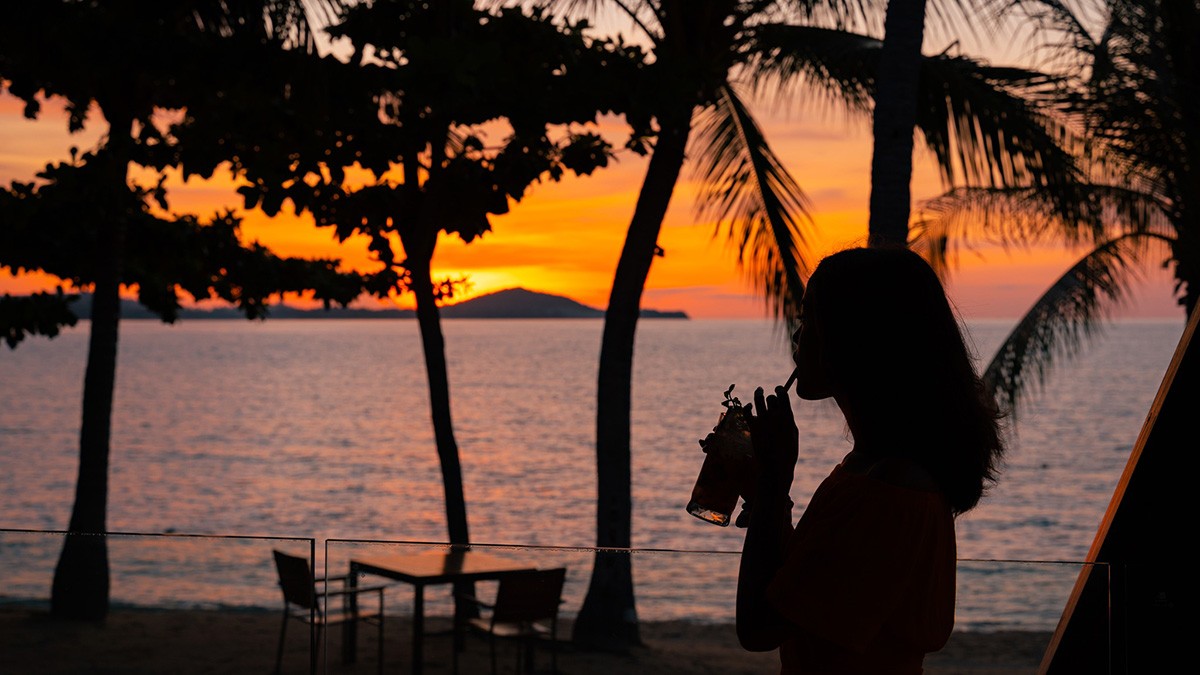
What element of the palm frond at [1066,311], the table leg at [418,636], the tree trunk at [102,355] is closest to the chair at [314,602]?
the table leg at [418,636]

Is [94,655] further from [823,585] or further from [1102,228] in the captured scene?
[1102,228]

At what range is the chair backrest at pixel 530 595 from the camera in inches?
153

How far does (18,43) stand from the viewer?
995cm

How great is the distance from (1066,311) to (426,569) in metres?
10.0

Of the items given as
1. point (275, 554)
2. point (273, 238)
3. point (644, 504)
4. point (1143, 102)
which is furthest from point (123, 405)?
point (275, 554)

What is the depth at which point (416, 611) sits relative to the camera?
392cm

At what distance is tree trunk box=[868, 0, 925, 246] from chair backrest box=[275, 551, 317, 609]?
3848 mm

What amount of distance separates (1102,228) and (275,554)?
33.9ft

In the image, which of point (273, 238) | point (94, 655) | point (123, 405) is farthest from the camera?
point (123, 405)

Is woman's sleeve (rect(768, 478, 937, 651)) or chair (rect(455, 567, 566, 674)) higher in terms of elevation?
woman's sleeve (rect(768, 478, 937, 651))

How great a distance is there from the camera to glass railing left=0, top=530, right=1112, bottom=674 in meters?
3.74

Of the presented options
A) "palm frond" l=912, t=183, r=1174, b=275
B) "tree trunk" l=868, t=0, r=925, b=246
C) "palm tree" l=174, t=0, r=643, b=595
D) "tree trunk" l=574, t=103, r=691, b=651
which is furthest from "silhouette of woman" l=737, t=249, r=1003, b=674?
"palm frond" l=912, t=183, r=1174, b=275

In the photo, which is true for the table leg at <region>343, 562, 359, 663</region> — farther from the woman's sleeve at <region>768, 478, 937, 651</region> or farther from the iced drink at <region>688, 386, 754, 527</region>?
the woman's sleeve at <region>768, 478, 937, 651</region>

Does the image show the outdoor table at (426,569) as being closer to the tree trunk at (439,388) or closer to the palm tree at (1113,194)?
the tree trunk at (439,388)
